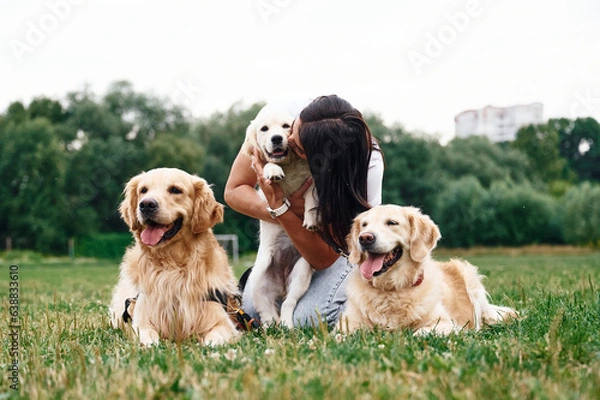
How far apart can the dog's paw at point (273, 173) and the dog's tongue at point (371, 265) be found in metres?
0.95

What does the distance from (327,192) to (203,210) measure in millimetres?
836

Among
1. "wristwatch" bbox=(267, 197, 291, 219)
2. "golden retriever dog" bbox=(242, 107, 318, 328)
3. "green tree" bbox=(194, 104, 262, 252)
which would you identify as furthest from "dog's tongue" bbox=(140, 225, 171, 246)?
"green tree" bbox=(194, 104, 262, 252)

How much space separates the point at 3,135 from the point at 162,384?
34.9 meters

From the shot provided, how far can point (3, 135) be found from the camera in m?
33.6

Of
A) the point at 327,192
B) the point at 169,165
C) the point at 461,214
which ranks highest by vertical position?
the point at 169,165

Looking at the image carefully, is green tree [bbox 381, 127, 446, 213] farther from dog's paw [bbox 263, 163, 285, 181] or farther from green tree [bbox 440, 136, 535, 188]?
dog's paw [bbox 263, 163, 285, 181]

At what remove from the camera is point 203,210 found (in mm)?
4098

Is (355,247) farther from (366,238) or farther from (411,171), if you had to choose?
(411,171)

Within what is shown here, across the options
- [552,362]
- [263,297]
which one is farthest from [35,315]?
[552,362]

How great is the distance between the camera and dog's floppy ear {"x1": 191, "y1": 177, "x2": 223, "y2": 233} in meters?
4.07

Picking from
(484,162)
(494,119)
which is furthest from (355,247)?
(494,119)

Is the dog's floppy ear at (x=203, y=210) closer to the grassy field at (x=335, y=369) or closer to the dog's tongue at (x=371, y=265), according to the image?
the grassy field at (x=335, y=369)

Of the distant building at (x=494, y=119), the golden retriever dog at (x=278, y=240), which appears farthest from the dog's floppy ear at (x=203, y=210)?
the distant building at (x=494, y=119)

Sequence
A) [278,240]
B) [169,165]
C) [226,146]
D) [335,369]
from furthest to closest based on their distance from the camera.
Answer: [226,146]
[169,165]
[278,240]
[335,369]
